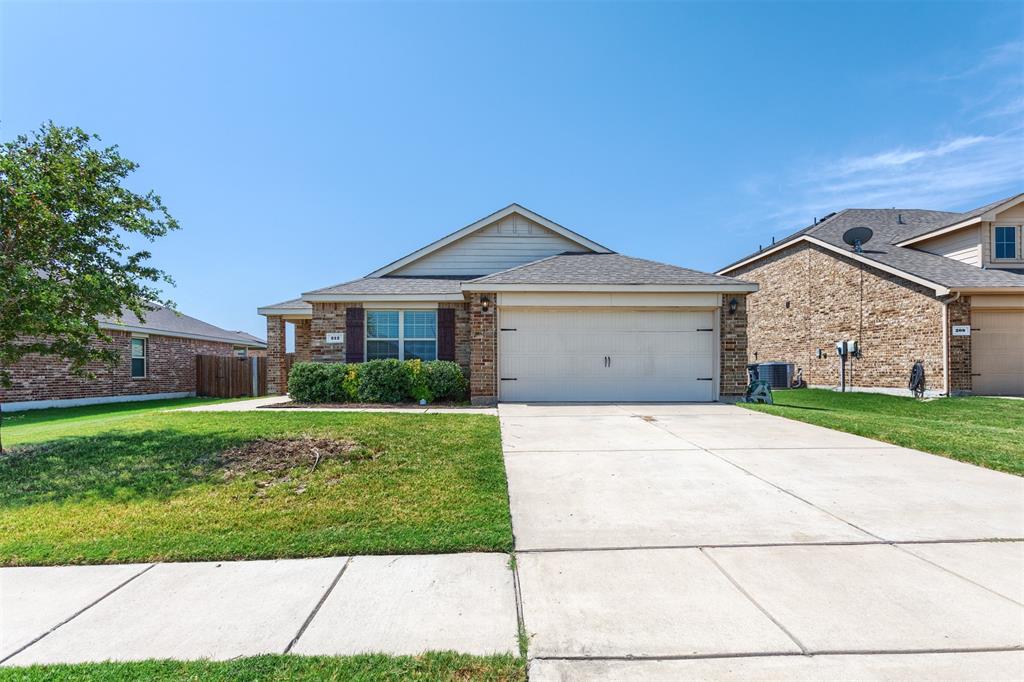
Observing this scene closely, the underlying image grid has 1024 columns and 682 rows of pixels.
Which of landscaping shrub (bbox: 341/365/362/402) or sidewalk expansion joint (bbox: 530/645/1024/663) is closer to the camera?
sidewalk expansion joint (bbox: 530/645/1024/663)

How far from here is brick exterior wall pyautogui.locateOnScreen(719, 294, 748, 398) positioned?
10.9 metres

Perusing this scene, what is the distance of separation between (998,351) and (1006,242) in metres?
4.13

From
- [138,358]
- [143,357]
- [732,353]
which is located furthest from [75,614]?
[143,357]

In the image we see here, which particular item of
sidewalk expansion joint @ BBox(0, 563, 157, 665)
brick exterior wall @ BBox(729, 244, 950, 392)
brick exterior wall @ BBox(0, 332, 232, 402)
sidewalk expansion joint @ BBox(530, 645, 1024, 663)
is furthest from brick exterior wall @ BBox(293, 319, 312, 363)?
brick exterior wall @ BBox(729, 244, 950, 392)

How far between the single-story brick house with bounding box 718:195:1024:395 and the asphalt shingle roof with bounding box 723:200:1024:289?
4 cm

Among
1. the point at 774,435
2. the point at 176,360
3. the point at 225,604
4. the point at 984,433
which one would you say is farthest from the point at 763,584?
the point at 176,360

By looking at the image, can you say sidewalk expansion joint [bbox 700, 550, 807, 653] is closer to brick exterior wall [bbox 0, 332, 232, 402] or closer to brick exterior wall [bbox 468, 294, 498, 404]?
brick exterior wall [bbox 468, 294, 498, 404]

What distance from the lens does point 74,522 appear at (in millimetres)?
3846

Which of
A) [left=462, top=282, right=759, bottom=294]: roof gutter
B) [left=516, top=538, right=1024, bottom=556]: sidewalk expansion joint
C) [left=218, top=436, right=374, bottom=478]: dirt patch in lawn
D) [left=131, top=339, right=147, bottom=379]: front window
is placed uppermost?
[left=462, top=282, right=759, bottom=294]: roof gutter

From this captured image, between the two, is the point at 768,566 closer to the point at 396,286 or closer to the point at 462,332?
the point at 462,332

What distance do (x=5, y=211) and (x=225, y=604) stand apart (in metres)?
6.00

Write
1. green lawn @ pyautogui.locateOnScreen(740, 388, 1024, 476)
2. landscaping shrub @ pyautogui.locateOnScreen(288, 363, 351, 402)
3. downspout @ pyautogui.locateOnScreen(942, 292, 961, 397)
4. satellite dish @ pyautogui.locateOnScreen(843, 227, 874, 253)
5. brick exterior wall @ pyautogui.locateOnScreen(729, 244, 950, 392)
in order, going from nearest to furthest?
green lawn @ pyautogui.locateOnScreen(740, 388, 1024, 476) → landscaping shrub @ pyautogui.locateOnScreen(288, 363, 351, 402) → downspout @ pyautogui.locateOnScreen(942, 292, 961, 397) → brick exterior wall @ pyautogui.locateOnScreen(729, 244, 950, 392) → satellite dish @ pyautogui.locateOnScreen(843, 227, 874, 253)

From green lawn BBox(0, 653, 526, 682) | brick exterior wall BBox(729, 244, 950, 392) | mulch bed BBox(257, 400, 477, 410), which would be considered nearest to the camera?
green lawn BBox(0, 653, 526, 682)

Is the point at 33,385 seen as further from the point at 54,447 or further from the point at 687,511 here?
the point at 687,511
